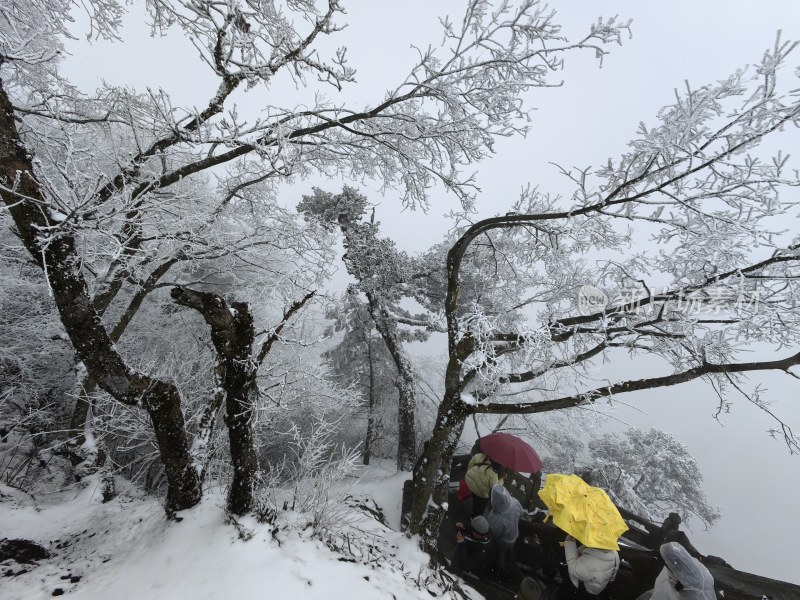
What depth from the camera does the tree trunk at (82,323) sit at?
9.59ft

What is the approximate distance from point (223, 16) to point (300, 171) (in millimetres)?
2862

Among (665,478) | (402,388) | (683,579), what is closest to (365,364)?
(402,388)

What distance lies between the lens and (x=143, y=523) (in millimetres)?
4117

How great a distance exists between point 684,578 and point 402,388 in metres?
7.51

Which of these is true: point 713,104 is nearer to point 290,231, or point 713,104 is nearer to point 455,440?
point 455,440

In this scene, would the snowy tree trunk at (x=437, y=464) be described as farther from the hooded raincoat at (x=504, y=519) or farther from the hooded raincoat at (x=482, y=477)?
the hooded raincoat at (x=482, y=477)

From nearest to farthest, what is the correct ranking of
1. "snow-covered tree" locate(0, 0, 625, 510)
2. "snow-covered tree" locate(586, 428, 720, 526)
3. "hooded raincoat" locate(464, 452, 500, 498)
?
1. "snow-covered tree" locate(0, 0, 625, 510)
2. "hooded raincoat" locate(464, 452, 500, 498)
3. "snow-covered tree" locate(586, 428, 720, 526)

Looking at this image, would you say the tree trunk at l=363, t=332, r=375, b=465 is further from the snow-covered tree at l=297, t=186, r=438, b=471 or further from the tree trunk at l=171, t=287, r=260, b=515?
the tree trunk at l=171, t=287, r=260, b=515

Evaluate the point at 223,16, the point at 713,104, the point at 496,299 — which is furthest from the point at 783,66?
the point at 496,299

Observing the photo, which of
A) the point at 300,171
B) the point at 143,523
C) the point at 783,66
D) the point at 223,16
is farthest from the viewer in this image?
the point at 300,171

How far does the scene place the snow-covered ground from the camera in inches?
119

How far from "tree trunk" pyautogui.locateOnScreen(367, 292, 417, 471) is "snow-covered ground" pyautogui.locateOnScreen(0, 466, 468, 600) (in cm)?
544

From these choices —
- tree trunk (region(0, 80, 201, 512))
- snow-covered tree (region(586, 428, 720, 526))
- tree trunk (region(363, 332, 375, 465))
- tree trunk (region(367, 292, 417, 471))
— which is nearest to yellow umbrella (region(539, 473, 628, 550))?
tree trunk (region(0, 80, 201, 512))

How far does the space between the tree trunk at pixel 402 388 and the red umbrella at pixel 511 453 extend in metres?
4.00
